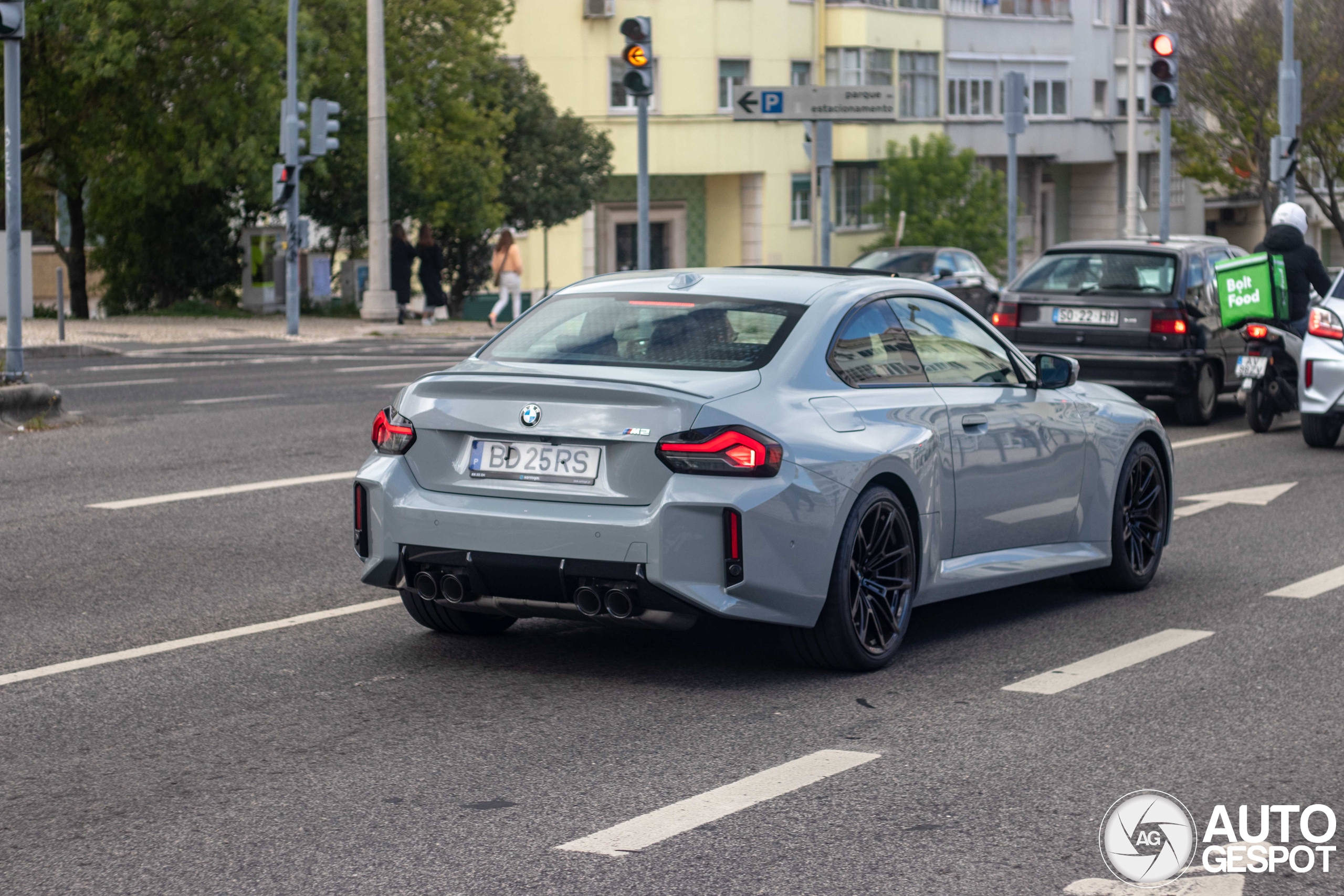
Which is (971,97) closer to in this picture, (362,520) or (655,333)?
(655,333)

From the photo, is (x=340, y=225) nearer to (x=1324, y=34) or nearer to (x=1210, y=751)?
(x=1324, y=34)

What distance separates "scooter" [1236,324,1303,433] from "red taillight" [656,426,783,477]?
10.3m

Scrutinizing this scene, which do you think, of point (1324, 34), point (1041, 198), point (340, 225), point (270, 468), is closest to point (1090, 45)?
point (1041, 198)

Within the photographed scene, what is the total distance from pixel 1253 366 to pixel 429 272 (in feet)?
77.5

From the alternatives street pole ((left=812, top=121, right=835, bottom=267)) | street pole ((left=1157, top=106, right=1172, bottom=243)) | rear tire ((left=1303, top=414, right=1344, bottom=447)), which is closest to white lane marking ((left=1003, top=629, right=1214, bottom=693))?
rear tire ((left=1303, top=414, right=1344, bottom=447))

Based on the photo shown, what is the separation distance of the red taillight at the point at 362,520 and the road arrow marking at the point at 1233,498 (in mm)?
5742

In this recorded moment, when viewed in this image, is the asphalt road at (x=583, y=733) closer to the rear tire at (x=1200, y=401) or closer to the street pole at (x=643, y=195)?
the rear tire at (x=1200, y=401)

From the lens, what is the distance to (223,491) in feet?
Result: 38.9

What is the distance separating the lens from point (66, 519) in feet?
34.8

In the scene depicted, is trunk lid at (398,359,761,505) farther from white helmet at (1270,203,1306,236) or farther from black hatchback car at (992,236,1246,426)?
white helmet at (1270,203,1306,236)

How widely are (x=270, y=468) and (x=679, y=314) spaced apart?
6532 millimetres

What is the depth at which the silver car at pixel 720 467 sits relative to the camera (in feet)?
20.9

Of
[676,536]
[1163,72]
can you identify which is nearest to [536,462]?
[676,536]

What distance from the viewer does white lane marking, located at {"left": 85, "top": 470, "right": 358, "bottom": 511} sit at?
11.2 meters
